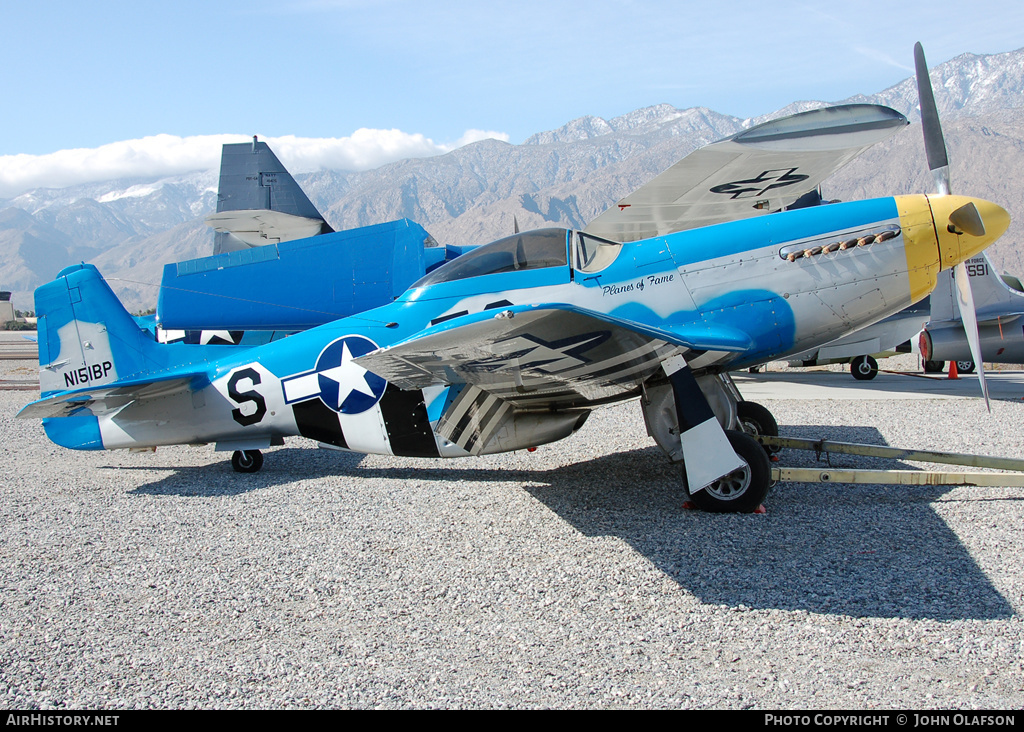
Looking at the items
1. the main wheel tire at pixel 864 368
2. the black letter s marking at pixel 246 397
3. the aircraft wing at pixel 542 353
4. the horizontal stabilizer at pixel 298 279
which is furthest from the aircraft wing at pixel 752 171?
the main wheel tire at pixel 864 368

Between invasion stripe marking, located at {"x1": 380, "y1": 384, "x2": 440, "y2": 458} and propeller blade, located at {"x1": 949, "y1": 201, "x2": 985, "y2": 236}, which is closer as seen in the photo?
propeller blade, located at {"x1": 949, "y1": 201, "x2": 985, "y2": 236}

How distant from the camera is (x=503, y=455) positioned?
7.68 metres

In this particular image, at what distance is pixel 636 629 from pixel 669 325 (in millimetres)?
2550

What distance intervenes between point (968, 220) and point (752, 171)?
4.99 m

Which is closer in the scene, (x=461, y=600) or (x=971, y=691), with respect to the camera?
(x=971, y=691)

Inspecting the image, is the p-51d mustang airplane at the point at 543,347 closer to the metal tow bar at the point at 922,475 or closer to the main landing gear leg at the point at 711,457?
the main landing gear leg at the point at 711,457

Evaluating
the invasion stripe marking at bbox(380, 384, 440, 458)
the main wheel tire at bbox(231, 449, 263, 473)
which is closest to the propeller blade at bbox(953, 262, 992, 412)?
the invasion stripe marking at bbox(380, 384, 440, 458)

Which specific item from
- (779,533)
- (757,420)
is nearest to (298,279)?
(757,420)

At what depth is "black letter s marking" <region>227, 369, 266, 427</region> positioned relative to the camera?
6.68m

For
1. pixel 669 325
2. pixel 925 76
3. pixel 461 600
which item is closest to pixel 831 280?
pixel 669 325

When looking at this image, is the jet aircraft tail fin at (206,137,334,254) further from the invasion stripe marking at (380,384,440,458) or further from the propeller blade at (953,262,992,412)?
the propeller blade at (953,262,992,412)

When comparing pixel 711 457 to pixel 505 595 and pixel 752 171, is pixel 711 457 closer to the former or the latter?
pixel 505 595

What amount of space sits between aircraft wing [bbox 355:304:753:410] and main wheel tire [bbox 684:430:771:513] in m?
0.75
